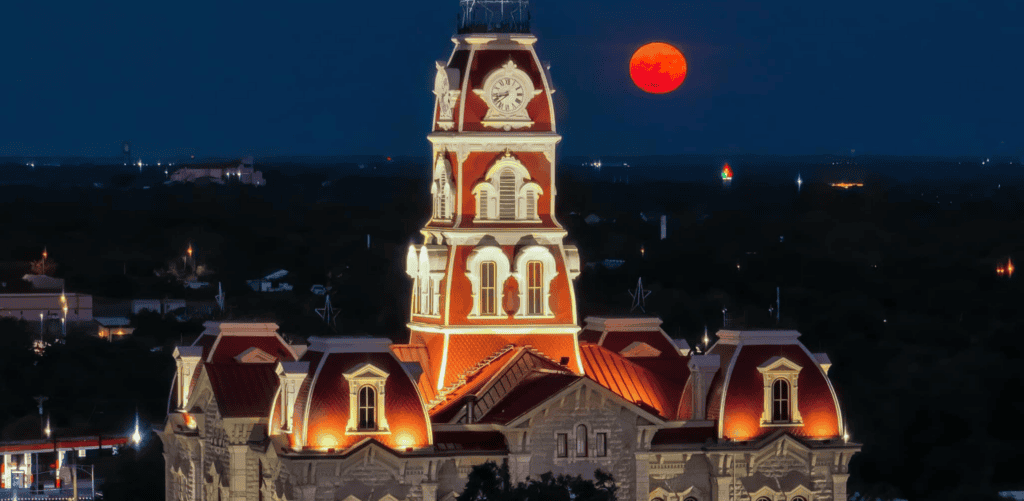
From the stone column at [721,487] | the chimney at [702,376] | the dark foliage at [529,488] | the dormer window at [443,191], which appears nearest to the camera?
the dark foliage at [529,488]

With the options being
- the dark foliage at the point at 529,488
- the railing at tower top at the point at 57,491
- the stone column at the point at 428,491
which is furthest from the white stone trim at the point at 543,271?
the railing at tower top at the point at 57,491

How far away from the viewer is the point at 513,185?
206ft

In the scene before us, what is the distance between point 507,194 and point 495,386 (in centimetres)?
560

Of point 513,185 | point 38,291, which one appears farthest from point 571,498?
point 38,291

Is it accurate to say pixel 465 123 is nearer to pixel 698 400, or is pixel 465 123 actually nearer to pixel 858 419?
pixel 698 400

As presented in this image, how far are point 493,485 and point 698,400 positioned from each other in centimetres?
796

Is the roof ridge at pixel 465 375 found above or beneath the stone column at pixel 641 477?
above

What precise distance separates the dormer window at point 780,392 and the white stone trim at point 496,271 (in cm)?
727

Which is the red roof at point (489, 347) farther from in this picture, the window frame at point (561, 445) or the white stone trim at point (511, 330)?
the window frame at point (561, 445)

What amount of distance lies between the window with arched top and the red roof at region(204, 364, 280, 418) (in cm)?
745

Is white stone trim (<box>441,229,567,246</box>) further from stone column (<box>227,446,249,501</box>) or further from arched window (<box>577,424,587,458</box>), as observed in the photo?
stone column (<box>227,446,249,501</box>)

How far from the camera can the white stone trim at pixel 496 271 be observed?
62188 mm

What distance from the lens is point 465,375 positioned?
61688mm

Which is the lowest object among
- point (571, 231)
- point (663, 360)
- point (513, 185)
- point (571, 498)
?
point (571, 498)
